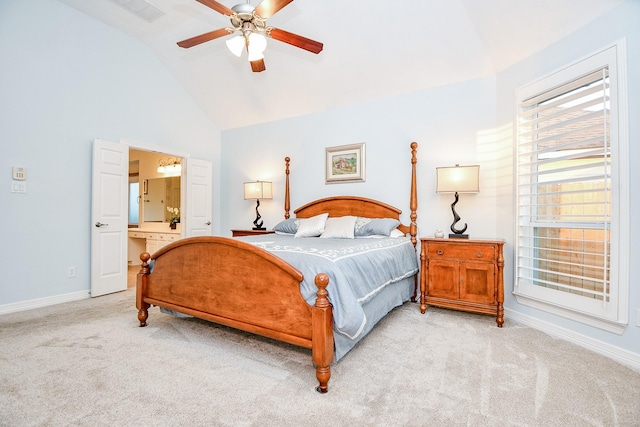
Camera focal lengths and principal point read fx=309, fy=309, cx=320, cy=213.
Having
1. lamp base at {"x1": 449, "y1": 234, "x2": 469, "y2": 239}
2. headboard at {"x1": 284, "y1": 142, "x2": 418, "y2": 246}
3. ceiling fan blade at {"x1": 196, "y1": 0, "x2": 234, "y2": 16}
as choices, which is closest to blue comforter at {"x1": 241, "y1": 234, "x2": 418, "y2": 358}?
lamp base at {"x1": 449, "y1": 234, "x2": 469, "y2": 239}

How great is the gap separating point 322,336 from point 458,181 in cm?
233

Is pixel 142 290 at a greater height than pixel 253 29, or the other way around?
pixel 253 29

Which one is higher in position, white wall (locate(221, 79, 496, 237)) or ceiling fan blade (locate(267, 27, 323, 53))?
ceiling fan blade (locate(267, 27, 323, 53))

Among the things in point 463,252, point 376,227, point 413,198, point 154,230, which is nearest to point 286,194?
point 376,227

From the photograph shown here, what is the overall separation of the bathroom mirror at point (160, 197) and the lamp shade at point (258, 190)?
208cm

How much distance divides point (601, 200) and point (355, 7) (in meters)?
2.83

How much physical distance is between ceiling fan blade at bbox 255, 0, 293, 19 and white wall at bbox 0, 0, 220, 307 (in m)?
2.85

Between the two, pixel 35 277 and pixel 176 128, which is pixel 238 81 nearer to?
pixel 176 128

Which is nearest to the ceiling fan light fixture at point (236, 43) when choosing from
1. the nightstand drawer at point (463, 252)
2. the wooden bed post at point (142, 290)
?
the wooden bed post at point (142, 290)

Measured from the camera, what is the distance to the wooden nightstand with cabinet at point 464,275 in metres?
2.85

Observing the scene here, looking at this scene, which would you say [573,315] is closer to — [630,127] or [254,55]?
[630,127]

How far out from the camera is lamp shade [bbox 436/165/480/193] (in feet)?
10.5

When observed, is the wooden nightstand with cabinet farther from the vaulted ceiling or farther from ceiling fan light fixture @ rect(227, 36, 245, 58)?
ceiling fan light fixture @ rect(227, 36, 245, 58)

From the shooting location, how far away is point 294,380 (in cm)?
183
